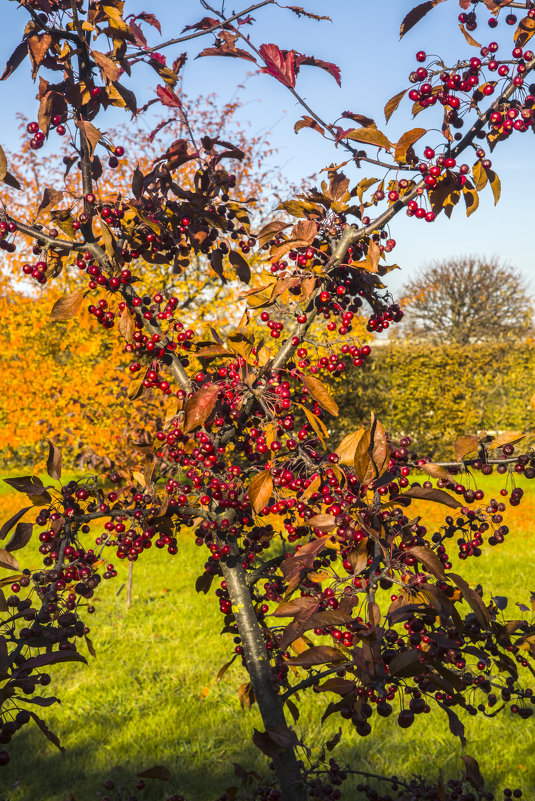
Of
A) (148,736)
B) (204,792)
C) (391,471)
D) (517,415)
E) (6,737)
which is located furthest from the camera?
(517,415)

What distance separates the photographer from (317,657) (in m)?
1.17

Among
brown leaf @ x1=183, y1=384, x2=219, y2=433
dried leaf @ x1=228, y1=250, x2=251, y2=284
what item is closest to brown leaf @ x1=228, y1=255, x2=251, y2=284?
dried leaf @ x1=228, y1=250, x2=251, y2=284

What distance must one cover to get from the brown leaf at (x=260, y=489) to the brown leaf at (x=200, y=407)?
0.64 ft

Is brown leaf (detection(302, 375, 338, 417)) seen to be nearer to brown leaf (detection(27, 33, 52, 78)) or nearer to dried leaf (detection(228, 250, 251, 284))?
dried leaf (detection(228, 250, 251, 284))

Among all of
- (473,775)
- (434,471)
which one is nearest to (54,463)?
(434,471)

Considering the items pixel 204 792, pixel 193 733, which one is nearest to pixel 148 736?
pixel 193 733

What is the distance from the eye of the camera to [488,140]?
1.64 m

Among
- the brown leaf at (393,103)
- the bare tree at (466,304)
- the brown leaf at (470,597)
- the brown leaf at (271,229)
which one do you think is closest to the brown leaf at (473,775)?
the brown leaf at (470,597)

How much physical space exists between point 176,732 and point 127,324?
3529 millimetres

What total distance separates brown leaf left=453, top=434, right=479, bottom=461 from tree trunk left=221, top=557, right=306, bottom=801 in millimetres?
807

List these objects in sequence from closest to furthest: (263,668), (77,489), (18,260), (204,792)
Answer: (77,489), (263,668), (204,792), (18,260)

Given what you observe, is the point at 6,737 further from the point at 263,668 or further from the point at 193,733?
the point at 193,733

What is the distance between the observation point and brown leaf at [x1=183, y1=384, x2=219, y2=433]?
152 centimetres

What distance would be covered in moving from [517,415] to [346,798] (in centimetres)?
1268
